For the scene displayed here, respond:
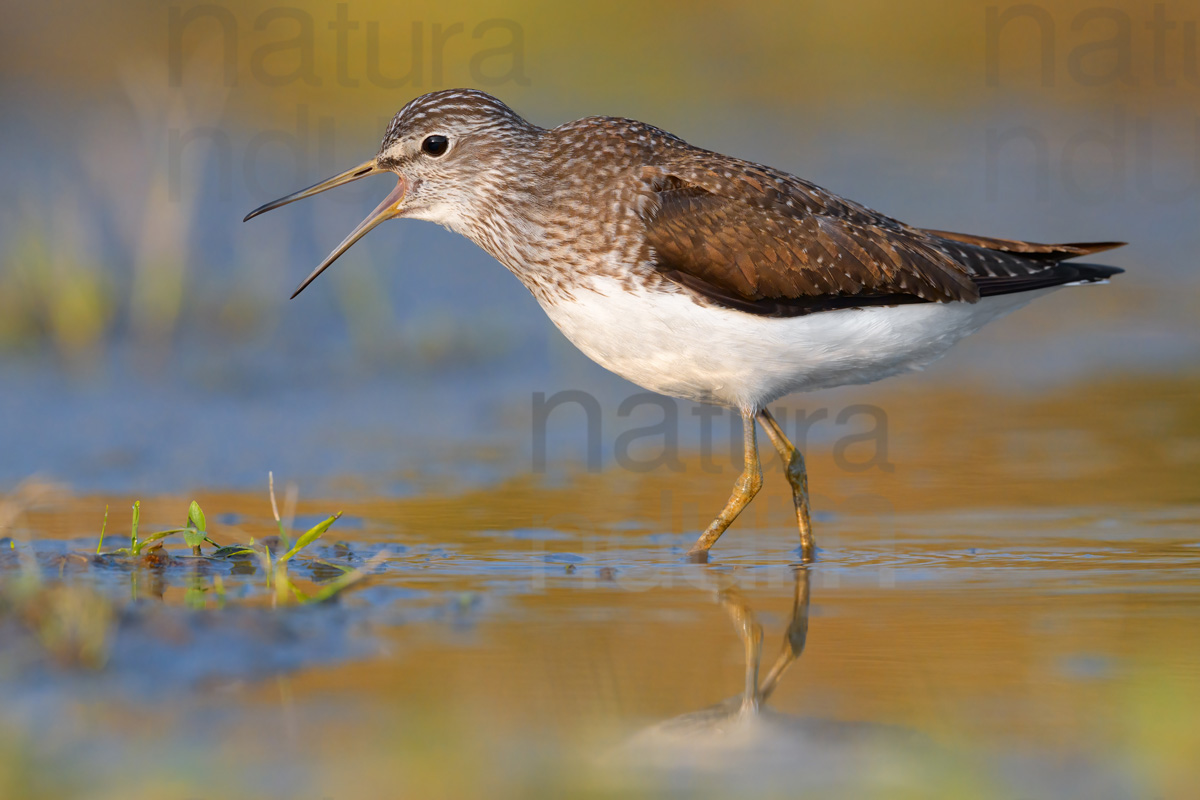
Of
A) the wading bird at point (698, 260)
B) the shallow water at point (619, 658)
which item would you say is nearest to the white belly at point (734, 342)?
the wading bird at point (698, 260)

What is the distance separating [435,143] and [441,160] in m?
0.09

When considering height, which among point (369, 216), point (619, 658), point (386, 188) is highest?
point (386, 188)

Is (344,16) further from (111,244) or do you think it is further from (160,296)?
(160,296)

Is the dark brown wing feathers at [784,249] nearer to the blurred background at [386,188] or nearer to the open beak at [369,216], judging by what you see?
the open beak at [369,216]

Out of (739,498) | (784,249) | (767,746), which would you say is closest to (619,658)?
(767,746)

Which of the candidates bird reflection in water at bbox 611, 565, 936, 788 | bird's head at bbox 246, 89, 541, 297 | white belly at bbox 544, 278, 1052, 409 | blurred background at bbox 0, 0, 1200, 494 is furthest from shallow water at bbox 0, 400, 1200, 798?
blurred background at bbox 0, 0, 1200, 494

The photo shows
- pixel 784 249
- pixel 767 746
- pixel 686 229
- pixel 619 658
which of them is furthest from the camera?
pixel 784 249

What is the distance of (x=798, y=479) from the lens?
680 centimetres

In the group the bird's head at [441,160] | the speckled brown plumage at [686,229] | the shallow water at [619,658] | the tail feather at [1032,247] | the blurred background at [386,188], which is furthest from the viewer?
the blurred background at [386,188]

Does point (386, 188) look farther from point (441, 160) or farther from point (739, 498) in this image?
point (739, 498)

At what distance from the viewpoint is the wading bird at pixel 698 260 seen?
20.5ft

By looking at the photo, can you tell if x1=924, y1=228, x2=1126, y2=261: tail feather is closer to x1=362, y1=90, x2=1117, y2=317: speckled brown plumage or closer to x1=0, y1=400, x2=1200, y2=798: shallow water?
x1=362, y1=90, x2=1117, y2=317: speckled brown plumage

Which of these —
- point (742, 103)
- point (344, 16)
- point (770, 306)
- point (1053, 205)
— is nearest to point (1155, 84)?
point (1053, 205)

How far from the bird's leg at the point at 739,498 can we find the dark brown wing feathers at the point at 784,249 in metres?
0.64
